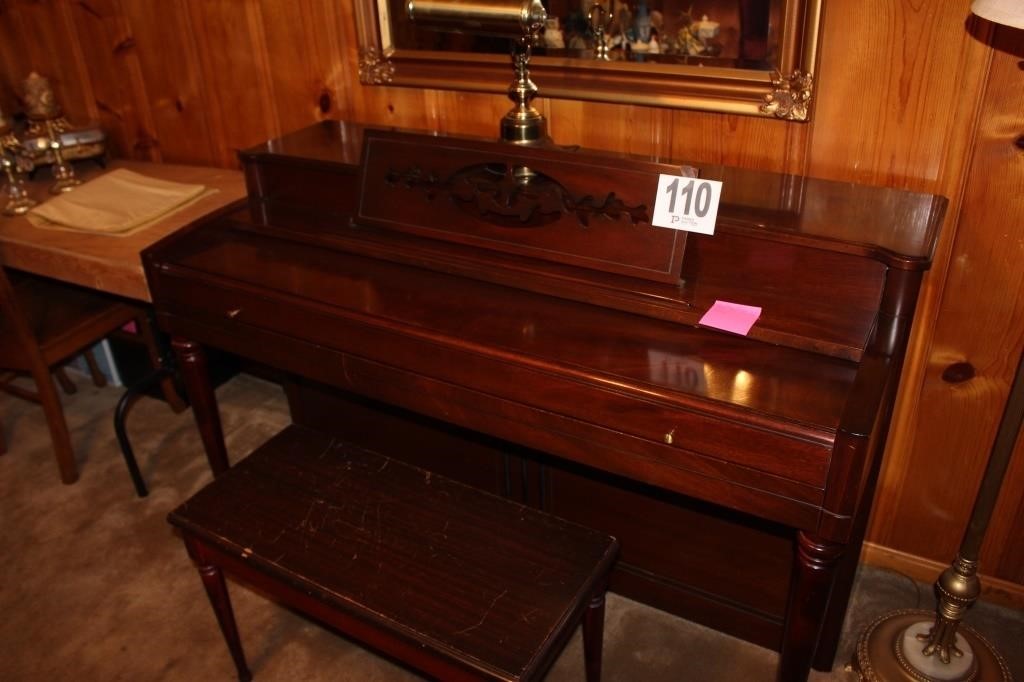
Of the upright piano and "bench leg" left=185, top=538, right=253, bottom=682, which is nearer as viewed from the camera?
the upright piano

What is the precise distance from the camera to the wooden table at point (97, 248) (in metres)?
1.96

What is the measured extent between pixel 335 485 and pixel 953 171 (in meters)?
1.28

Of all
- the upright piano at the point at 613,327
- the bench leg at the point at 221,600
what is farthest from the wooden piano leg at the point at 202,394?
the bench leg at the point at 221,600

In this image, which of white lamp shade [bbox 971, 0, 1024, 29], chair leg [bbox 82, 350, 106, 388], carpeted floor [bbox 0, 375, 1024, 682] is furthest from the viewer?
chair leg [bbox 82, 350, 106, 388]

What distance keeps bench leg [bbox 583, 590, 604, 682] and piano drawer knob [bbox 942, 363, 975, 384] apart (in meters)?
0.84

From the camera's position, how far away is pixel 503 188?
5.02 feet

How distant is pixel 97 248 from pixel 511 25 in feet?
3.85

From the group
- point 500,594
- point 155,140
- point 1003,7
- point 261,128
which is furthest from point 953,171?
point 155,140

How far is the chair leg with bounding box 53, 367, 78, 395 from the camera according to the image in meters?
2.77

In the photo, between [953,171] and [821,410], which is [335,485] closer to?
[821,410]

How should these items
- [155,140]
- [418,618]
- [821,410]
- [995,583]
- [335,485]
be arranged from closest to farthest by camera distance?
1. [821,410]
2. [418,618]
3. [335,485]
4. [995,583]
5. [155,140]

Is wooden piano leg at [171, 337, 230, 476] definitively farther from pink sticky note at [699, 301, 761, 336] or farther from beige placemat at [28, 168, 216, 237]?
pink sticky note at [699, 301, 761, 336]

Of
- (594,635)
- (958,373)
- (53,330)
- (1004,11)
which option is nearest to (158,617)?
(53,330)

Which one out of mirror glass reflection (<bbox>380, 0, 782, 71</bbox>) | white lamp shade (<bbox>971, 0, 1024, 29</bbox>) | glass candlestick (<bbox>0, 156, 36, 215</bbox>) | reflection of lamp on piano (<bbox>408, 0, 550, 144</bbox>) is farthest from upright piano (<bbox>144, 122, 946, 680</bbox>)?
glass candlestick (<bbox>0, 156, 36, 215</bbox>)
